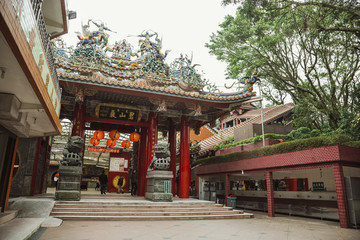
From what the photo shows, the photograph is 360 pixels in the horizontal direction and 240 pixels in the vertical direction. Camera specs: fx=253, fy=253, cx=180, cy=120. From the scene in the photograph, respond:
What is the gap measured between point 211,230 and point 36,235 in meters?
4.15

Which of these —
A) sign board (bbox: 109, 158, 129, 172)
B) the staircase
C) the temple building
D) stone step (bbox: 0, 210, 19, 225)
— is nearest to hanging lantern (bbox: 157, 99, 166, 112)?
the staircase

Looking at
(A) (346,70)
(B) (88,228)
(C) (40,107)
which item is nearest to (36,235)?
(B) (88,228)

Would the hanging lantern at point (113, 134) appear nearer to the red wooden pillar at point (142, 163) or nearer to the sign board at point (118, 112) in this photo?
the sign board at point (118, 112)

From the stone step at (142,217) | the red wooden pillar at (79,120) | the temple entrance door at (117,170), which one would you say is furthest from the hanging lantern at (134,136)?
the temple entrance door at (117,170)

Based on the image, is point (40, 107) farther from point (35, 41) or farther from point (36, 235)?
point (36, 235)

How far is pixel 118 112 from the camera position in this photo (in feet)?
43.2

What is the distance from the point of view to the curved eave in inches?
427

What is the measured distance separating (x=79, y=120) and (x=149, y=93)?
3615mm

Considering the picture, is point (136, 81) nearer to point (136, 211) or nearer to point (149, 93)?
point (149, 93)

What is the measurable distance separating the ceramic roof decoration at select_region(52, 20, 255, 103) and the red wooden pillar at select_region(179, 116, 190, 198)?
7.63 feet

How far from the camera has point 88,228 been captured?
6.40 m

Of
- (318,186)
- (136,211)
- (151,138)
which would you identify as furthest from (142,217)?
(318,186)

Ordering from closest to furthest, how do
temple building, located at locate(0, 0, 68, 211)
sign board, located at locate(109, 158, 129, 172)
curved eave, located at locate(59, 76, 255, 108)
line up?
temple building, located at locate(0, 0, 68, 211), curved eave, located at locate(59, 76, 255, 108), sign board, located at locate(109, 158, 129, 172)

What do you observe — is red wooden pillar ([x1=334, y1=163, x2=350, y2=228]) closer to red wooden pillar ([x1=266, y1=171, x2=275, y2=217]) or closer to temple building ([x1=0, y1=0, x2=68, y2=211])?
red wooden pillar ([x1=266, y1=171, x2=275, y2=217])
